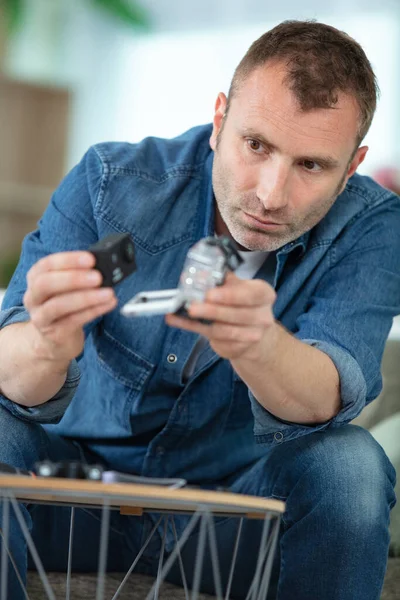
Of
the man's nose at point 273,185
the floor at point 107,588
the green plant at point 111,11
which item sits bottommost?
the floor at point 107,588

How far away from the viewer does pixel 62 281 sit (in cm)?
88

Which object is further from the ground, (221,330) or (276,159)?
(276,159)

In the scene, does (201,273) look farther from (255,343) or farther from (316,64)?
(316,64)

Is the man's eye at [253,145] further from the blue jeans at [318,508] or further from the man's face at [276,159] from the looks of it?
the blue jeans at [318,508]

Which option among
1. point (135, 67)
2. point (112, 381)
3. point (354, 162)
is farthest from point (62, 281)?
point (135, 67)

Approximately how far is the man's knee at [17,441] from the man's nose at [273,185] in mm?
446

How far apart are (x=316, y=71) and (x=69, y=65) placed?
3.91m

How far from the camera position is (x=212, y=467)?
58.6 inches

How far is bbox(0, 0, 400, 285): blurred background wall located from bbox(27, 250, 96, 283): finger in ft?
11.5

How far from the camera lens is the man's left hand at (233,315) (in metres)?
0.86

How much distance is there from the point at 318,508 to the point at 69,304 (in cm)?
48

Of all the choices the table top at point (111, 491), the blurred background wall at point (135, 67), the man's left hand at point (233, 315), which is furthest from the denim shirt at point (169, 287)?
the blurred background wall at point (135, 67)

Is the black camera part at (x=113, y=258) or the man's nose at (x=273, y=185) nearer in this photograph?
the black camera part at (x=113, y=258)

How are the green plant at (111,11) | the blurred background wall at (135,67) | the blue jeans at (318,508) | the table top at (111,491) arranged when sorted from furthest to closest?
the green plant at (111,11) < the blurred background wall at (135,67) < the blue jeans at (318,508) < the table top at (111,491)
